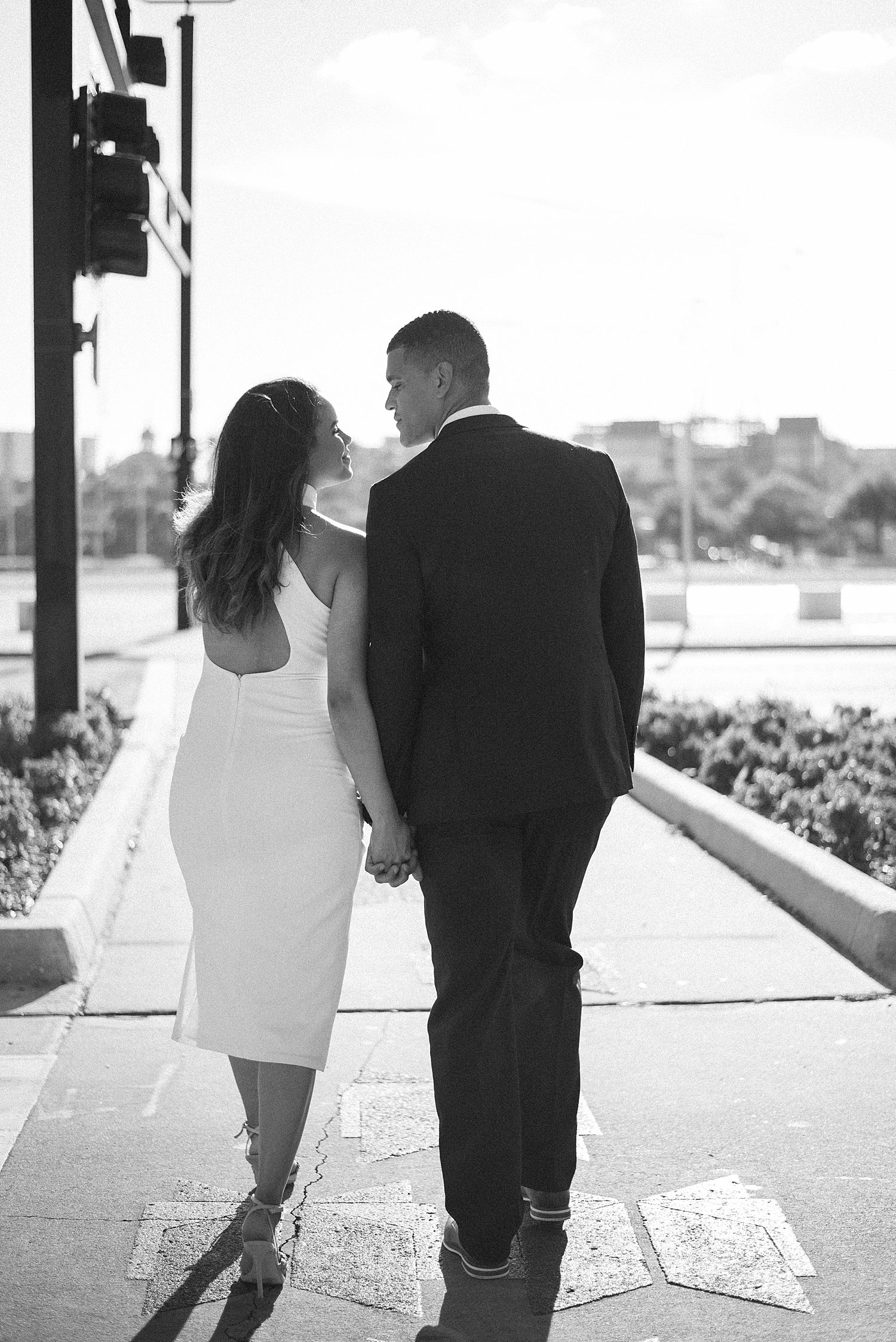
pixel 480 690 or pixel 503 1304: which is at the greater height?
pixel 480 690

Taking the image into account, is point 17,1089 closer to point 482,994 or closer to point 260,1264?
point 260,1264

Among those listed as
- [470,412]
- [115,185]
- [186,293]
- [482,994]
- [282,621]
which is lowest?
[482,994]

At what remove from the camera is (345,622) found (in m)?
3.21

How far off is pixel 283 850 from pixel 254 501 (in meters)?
0.73

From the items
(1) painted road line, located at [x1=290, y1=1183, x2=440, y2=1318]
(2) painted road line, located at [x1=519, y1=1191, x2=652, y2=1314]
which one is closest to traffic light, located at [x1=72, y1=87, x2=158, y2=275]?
(1) painted road line, located at [x1=290, y1=1183, x2=440, y2=1318]

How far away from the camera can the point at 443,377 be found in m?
3.23

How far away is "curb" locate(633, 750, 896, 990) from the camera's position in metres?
5.43

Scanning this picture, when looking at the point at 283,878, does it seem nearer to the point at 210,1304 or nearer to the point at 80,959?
the point at 210,1304

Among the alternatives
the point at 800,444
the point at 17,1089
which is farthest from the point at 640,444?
the point at 17,1089

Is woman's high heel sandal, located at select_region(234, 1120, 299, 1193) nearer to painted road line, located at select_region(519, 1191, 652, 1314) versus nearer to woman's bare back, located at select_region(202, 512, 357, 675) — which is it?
painted road line, located at select_region(519, 1191, 652, 1314)

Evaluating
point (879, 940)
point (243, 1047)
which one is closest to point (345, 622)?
point (243, 1047)

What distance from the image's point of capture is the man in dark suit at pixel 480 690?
10.3ft

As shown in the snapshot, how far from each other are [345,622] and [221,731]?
374mm

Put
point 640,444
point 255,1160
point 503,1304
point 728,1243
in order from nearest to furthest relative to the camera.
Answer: point 503,1304 → point 728,1243 → point 255,1160 → point 640,444
